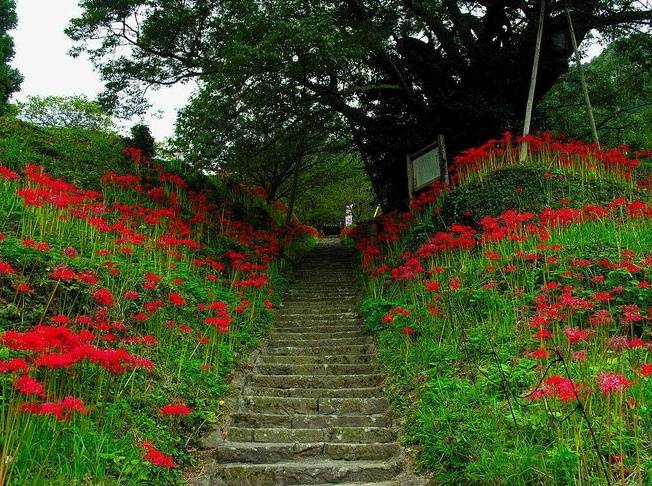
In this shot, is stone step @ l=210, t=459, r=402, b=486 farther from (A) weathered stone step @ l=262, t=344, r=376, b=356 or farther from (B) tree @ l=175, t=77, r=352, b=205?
(B) tree @ l=175, t=77, r=352, b=205

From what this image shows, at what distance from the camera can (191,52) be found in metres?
12.7

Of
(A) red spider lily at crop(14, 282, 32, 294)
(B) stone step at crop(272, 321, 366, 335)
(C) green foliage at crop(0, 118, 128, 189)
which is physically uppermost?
(C) green foliage at crop(0, 118, 128, 189)

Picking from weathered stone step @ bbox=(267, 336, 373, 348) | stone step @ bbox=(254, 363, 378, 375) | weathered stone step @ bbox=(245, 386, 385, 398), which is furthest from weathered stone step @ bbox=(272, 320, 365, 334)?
weathered stone step @ bbox=(245, 386, 385, 398)

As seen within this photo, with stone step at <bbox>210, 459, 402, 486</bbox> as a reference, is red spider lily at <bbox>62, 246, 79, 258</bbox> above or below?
above

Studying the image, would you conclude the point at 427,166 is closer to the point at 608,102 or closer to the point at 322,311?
the point at 322,311

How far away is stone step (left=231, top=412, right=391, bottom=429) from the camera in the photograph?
528 cm

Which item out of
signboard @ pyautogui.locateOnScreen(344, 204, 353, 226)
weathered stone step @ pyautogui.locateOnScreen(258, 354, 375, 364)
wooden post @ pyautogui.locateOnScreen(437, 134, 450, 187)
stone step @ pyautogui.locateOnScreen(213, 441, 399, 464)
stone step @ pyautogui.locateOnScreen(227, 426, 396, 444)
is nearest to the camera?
stone step @ pyautogui.locateOnScreen(213, 441, 399, 464)

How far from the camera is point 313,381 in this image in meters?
6.24

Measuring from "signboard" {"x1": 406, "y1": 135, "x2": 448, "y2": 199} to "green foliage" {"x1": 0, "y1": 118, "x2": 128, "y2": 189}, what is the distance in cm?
632

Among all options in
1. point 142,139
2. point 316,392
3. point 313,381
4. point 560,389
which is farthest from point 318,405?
point 142,139

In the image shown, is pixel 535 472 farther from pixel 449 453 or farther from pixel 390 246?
pixel 390 246

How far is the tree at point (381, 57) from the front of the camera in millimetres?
9312

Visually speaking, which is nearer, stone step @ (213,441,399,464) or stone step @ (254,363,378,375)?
stone step @ (213,441,399,464)

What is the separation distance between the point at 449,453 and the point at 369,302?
4.13m
